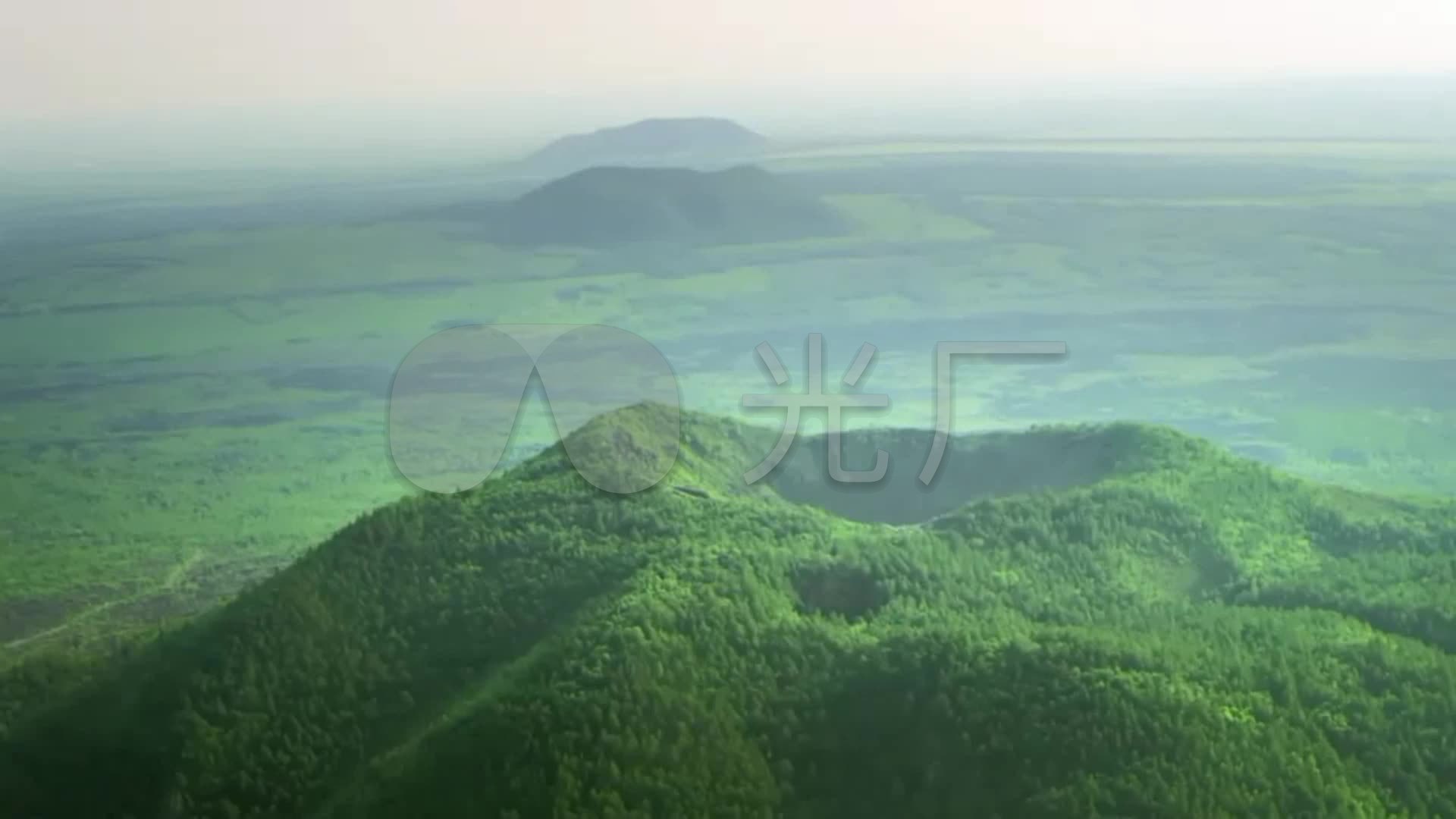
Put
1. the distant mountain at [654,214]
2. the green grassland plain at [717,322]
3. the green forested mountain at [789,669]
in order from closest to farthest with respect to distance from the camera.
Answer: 1. the green forested mountain at [789,669]
2. the green grassland plain at [717,322]
3. the distant mountain at [654,214]

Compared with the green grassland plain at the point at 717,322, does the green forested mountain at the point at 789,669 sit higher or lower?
higher

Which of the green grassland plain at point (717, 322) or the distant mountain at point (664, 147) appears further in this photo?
the distant mountain at point (664, 147)

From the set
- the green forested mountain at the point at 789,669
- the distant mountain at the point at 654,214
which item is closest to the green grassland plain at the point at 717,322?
the distant mountain at the point at 654,214

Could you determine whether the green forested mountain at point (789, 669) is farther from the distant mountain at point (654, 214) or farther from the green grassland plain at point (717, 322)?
the distant mountain at point (654, 214)

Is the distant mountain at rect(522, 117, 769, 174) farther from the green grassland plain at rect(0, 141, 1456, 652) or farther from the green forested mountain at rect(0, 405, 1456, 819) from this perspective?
the green forested mountain at rect(0, 405, 1456, 819)

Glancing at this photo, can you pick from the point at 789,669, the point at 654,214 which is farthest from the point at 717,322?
the point at 789,669

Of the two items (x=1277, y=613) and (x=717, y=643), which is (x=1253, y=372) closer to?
(x=1277, y=613)
